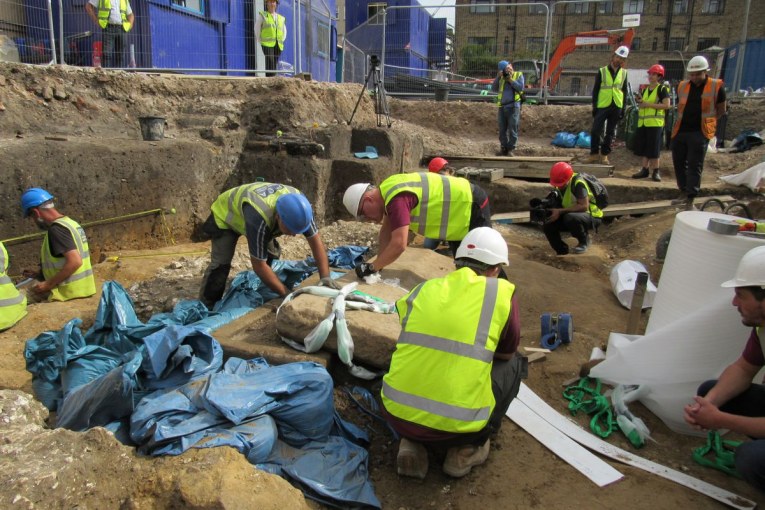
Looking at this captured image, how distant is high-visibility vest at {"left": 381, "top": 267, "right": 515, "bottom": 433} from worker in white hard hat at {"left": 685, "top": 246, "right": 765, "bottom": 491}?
101 cm

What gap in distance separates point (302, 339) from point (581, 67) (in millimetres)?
32235

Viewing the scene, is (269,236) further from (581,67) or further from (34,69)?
(581,67)

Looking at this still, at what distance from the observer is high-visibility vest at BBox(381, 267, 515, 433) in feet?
8.26

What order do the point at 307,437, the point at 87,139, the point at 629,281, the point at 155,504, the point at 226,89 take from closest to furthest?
the point at 155,504 → the point at 307,437 → the point at 629,281 → the point at 87,139 → the point at 226,89

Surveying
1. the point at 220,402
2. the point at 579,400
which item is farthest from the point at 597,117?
the point at 220,402

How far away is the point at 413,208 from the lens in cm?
448

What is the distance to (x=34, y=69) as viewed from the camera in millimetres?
7156

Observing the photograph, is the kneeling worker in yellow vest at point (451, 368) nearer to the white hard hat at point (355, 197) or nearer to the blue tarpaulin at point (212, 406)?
the blue tarpaulin at point (212, 406)

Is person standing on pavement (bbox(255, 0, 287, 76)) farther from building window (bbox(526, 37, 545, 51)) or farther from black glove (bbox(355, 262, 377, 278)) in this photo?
building window (bbox(526, 37, 545, 51))

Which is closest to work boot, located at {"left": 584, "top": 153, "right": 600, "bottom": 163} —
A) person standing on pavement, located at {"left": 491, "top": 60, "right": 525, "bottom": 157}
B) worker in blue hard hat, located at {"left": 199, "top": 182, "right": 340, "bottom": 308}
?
person standing on pavement, located at {"left": 491, "top": 60, "right": 525, "bottom": 157}

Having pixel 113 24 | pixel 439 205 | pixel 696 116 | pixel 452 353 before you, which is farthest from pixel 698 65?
pixel 113 24

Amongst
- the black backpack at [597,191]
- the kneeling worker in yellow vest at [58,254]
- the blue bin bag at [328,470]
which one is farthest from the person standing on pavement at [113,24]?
the blue bin bag at [328,470]

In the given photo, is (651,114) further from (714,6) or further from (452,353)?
(714,6)

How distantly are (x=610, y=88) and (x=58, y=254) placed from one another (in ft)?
27.8
